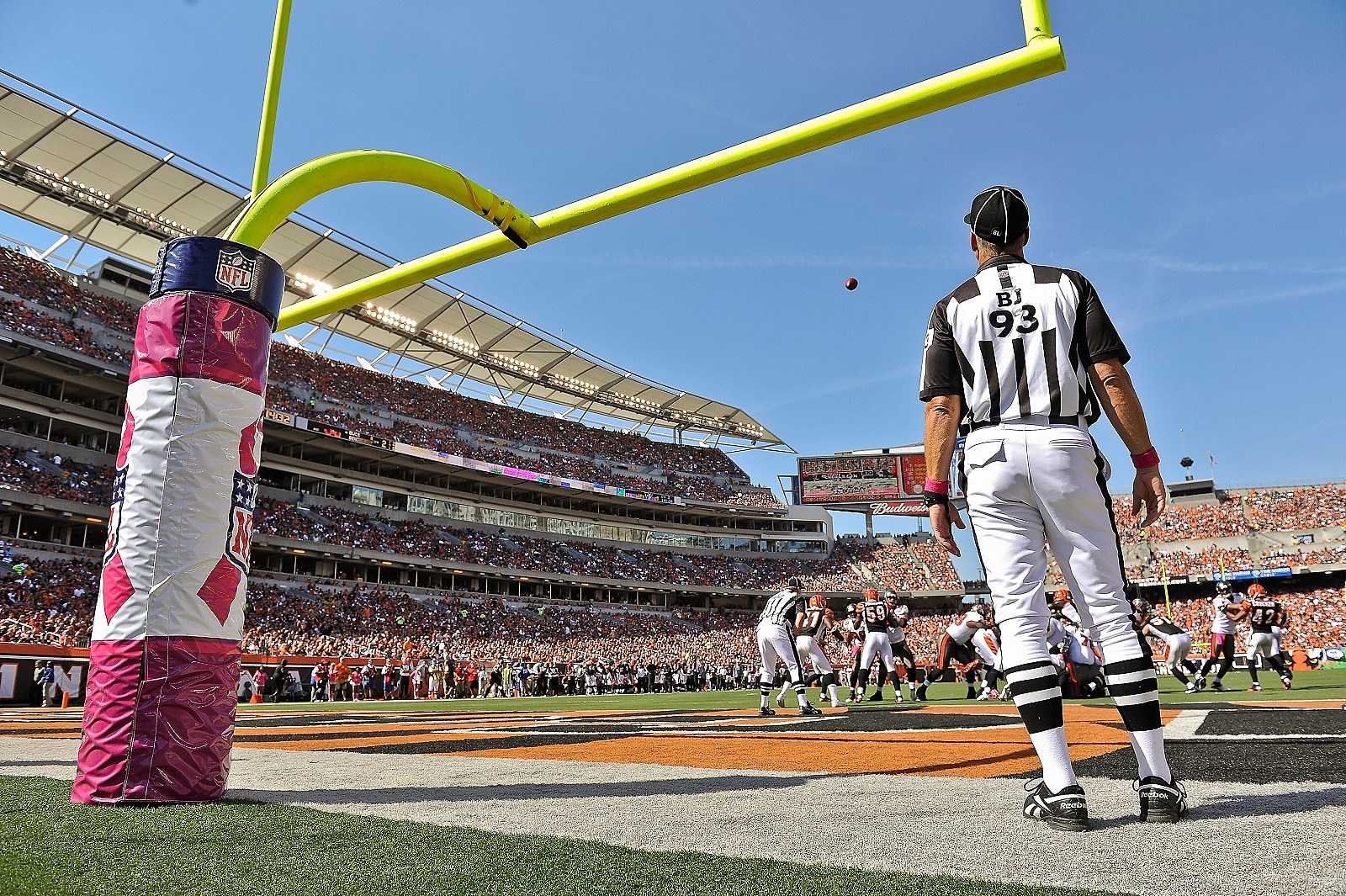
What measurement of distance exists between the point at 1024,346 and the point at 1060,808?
1604 millimetres

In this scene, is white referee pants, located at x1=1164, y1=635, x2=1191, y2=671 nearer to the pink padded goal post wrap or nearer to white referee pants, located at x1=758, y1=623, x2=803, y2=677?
white referee pants, located at x1=758, y1=623, x2=803, y2=677

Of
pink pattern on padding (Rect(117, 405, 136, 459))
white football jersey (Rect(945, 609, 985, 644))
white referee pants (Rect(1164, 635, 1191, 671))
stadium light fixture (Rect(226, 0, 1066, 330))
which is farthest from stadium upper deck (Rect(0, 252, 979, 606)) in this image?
white referee pants (Rect(1164, 635, 1191, 671))

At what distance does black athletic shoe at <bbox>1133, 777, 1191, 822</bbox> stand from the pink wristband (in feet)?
3.88

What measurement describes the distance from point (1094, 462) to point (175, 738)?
376 centimetres

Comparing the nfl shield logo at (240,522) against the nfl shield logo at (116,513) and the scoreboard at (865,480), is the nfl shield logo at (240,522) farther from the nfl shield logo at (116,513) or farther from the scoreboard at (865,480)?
the scoreboard at (865,480)

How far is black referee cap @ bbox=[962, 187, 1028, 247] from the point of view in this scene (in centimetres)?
328

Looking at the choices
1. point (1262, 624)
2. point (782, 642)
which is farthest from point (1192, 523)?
point (782, 642)

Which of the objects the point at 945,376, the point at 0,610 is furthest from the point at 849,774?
the point at 0,610

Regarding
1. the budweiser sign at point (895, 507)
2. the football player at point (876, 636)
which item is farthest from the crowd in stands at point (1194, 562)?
the football player at point (876, 636)

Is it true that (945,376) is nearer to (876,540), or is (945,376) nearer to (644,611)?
(644,611)

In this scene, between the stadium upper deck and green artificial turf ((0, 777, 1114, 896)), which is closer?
green artificial turf ((0, 777, 1114, 896))

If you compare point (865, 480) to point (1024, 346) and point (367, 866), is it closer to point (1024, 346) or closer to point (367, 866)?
point (1024, 346)

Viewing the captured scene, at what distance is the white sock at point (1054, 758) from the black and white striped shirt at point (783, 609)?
7.69 m

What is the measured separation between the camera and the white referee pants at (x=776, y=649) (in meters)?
10.5
